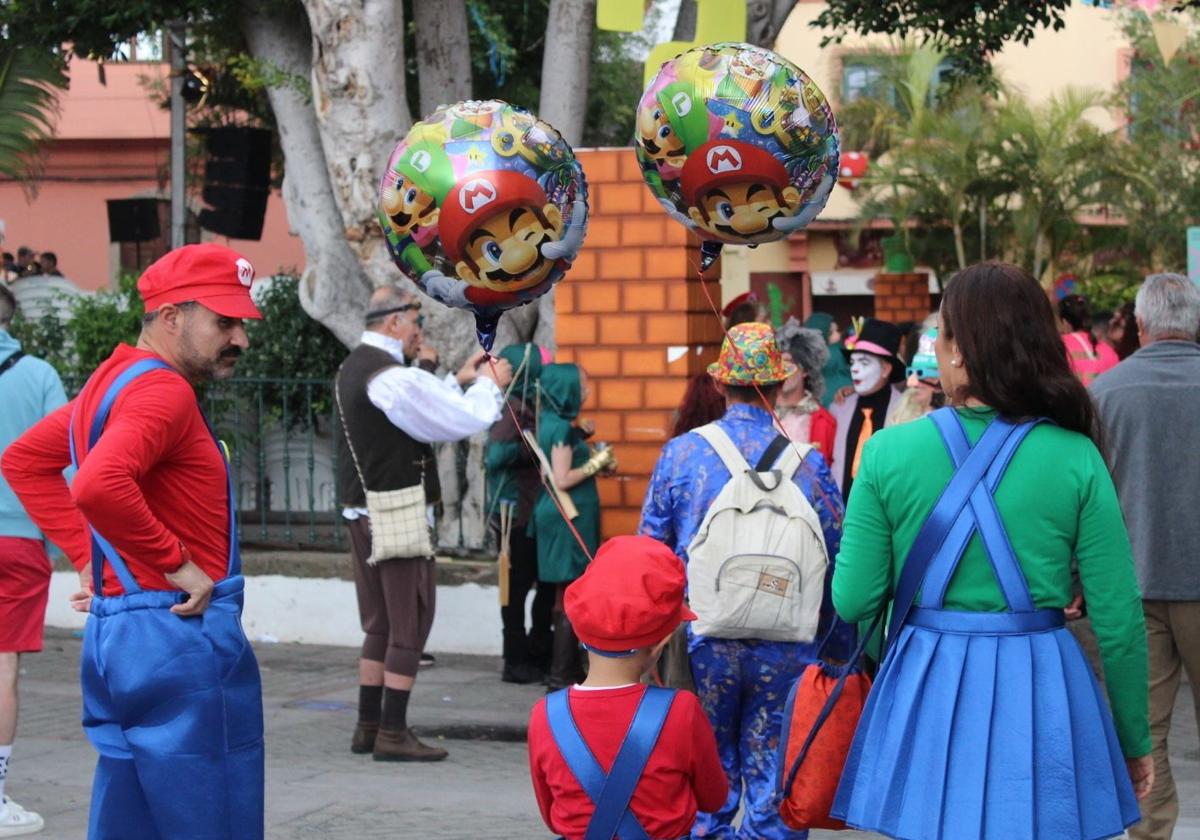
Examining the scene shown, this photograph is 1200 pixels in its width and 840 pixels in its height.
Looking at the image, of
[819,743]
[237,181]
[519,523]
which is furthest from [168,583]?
[237,181]

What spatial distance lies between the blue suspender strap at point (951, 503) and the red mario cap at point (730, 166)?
1133mm

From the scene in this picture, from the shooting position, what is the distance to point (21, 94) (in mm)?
11969

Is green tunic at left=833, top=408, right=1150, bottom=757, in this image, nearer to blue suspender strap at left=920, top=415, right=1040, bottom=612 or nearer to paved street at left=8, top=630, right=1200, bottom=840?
blue suspender strap at left=920, top=415, right=1040, bottom=612

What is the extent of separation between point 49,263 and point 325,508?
22.8 ft

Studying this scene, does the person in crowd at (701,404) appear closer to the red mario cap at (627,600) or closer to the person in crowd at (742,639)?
the person in crowd at (742,639)

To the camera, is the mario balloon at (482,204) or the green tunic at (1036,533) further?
the mario balloon at (482,204)

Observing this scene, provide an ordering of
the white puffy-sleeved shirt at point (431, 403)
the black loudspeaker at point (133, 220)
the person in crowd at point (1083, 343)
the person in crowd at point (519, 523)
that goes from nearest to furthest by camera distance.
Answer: the white puffy-sleeved shirt at point (431, 403), the person in crowd at point (519, 523), the person in crowd at point (1083, 343), the black loudspeaker at point (133, 220)

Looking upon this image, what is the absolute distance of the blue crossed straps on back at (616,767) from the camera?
3539mm

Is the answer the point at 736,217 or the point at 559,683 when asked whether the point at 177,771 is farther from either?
the point at 559,683

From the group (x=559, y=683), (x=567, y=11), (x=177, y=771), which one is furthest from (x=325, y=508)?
(x=177, y=771)

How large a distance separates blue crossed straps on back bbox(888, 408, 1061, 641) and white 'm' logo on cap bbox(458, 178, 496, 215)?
4.60ft

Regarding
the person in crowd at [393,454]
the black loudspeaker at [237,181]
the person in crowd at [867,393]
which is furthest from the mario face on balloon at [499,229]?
the black loudspeaker at [237,181]

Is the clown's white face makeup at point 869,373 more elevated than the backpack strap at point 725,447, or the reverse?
the clown's white face makeup at point 869,373

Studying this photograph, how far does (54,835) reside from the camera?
6113 millimetres
